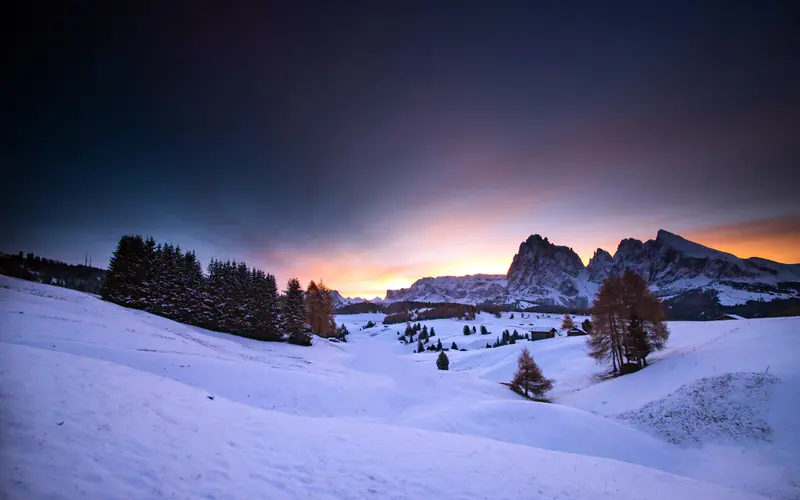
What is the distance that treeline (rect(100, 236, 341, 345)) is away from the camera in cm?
4044

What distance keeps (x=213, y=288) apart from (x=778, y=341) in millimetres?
63369

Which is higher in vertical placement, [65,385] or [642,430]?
[65,385]

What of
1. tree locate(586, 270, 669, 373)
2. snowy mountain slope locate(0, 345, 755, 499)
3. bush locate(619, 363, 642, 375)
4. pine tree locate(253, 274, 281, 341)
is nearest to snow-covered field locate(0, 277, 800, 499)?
snowy mountain slope locate(0, 345, 755, 499)

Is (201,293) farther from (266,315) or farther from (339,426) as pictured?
(339,426)

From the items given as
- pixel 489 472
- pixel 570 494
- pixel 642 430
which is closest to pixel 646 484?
pixel 570 494

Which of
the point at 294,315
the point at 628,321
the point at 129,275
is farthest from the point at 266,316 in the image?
the point at 628,321

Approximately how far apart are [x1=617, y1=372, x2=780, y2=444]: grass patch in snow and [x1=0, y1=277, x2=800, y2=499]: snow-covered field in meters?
0.10

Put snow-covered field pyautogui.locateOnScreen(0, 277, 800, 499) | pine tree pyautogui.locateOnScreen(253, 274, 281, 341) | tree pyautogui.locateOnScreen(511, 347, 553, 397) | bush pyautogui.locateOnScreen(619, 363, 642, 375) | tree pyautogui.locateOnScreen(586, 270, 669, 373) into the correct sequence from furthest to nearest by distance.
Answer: pine tree pyautogui.locateOnScreen(253, 274, 281, 341), tree pyautogui.locateOnScreen(511, 347, 553, 397), bush pyautogui.locateOnScreen(619, 363, 642, 375), tree pyautogui.locateOnScreen(586, 270, 669, 373), snow-covered field pyautogui.locateOnScreen(0, 277, 800, 499)

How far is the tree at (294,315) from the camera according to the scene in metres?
49.0

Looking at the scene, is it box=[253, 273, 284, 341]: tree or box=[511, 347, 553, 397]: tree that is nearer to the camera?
box=[511, 347, 553, 397]: tree

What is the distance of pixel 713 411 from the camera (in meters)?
19.1

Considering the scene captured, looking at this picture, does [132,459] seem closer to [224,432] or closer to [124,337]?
[224,432]

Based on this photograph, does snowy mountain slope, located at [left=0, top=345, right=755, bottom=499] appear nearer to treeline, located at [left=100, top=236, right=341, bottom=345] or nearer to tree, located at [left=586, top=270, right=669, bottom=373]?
tree, located at [left=586, top=270, right=669, bottom=373]

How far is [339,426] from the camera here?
A: 46.8 ft
